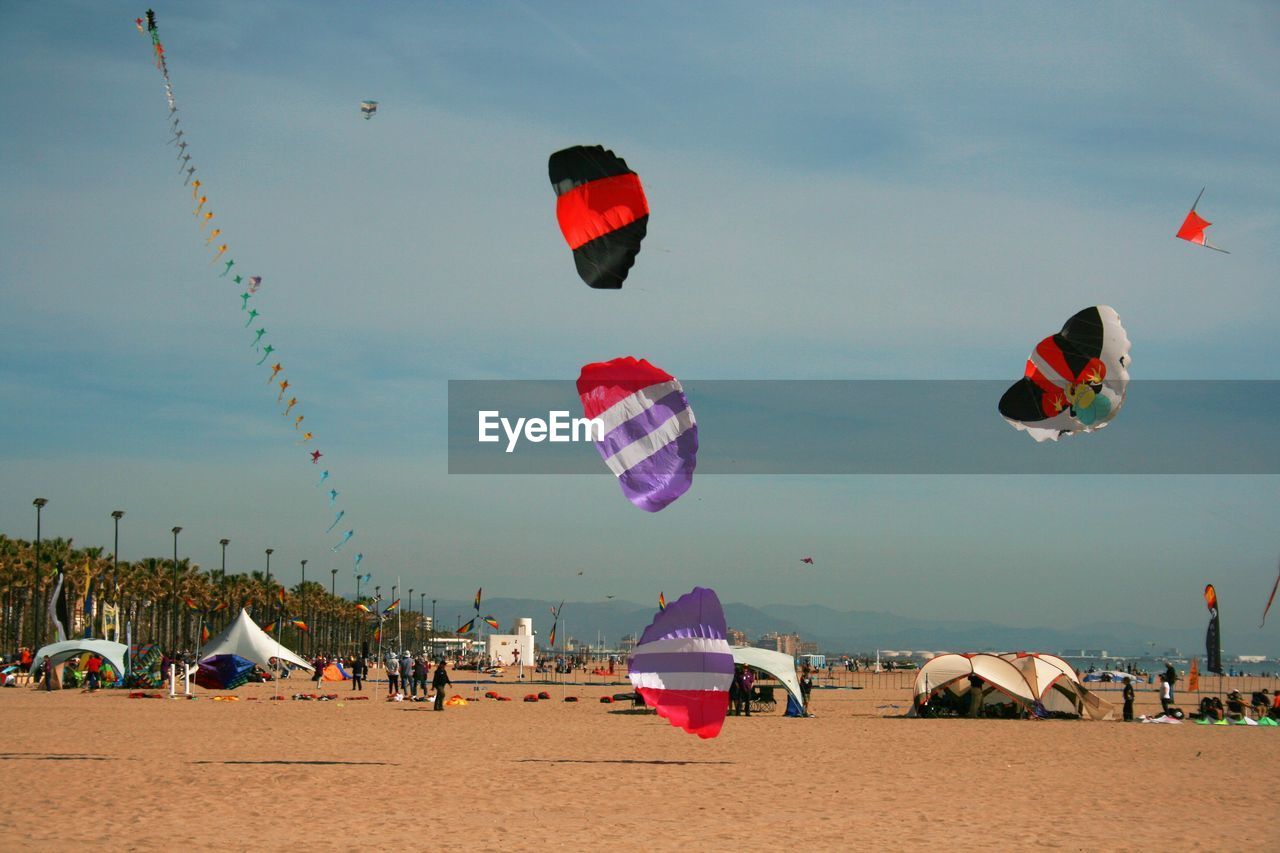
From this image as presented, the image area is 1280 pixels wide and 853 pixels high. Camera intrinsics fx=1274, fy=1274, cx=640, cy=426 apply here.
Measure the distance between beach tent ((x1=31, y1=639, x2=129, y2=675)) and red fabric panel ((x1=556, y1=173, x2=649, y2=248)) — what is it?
30134mm

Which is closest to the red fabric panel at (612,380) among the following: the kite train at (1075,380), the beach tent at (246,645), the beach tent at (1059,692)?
the kite train at (1075,380)

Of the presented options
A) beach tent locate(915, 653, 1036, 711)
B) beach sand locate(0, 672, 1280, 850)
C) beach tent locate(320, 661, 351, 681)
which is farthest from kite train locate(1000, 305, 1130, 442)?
beach tent locate(320, 661, 351, 681)

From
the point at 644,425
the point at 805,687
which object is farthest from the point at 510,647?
the point at 644,425

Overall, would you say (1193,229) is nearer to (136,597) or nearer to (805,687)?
(805,687)

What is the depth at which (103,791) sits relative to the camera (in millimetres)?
13992

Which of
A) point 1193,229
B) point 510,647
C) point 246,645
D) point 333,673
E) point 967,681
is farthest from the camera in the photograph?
point 510,647

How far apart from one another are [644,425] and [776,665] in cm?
1648

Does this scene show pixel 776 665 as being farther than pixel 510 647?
No

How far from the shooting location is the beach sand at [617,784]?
11820 millimetres

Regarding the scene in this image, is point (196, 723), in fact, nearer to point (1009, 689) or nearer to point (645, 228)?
point (645, 228)

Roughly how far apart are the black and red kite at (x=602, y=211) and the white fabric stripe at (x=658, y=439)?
2085mm

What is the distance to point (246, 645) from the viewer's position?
41.7 meters

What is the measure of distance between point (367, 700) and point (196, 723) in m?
10.9

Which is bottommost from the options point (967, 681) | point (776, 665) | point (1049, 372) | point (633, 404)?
point (967, 681)
